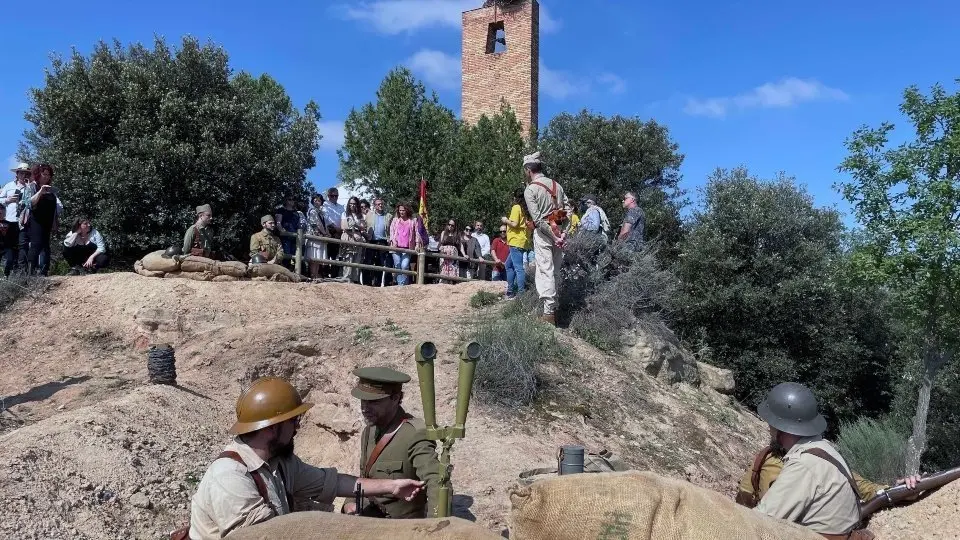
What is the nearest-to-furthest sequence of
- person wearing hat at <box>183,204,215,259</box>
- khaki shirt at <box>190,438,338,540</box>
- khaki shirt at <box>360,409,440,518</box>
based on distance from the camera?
khaki shirt at <box>190,438,338,540</box>, khaki shirt at <box>360,409,440,518</box>, person wearing hat at <box>183,204,215,259</box>

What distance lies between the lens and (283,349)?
8.98 metres

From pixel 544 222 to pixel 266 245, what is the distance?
5426mm

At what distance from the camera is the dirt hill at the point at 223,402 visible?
5883mm

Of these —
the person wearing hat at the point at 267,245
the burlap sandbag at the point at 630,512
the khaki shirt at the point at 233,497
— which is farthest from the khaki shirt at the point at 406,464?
the person wearing hat at the point at 267,245

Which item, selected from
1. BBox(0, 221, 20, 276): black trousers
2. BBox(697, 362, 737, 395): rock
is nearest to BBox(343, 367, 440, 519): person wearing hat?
BBox(697, 362, 737, 395): rock

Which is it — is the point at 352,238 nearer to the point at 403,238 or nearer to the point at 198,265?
the point at 403,238

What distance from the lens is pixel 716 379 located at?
36.8 ft

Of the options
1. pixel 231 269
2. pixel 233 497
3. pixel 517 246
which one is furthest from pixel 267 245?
pixel 233 497

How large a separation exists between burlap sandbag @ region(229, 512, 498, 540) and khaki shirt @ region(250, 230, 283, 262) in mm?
9928

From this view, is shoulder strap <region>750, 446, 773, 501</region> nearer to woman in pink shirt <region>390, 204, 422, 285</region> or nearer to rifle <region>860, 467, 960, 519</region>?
rifle <region>860, 467, 960, 519</region>

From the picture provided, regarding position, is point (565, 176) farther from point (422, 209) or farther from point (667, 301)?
point (667, 301)

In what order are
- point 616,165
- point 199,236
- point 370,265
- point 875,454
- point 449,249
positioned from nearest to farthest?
point 199,236 < point 875,454 < point 370,265 < point 449,249 < point 616,165

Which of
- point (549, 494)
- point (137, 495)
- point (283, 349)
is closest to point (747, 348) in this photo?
point (283, 349)

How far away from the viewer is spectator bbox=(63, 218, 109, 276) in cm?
1242
